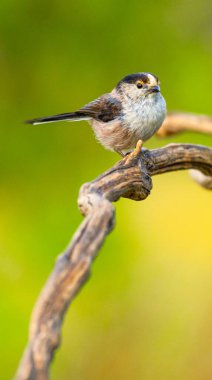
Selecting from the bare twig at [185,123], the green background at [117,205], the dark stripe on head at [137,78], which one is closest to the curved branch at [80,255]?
the bare twig at [185,123]

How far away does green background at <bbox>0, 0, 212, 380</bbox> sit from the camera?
4160 mm

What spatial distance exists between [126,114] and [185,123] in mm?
364

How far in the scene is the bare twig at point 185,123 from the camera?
3.67 m

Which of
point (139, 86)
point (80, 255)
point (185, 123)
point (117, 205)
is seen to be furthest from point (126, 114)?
point (80, 255)

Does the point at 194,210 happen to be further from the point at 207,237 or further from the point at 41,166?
the point at 41,166

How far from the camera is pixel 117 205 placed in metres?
4.48

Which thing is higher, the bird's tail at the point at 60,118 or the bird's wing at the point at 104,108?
the bird's wing at the point at 104,108

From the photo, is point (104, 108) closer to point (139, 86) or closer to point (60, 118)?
point (139, 86)

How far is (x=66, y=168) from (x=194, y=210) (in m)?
0.87

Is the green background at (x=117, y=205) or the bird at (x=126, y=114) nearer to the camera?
the bird at (x=126, y=114)

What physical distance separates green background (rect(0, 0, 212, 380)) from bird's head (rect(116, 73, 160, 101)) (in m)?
0.52

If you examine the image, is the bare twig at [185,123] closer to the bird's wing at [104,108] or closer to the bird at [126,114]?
the bird at [126,114]

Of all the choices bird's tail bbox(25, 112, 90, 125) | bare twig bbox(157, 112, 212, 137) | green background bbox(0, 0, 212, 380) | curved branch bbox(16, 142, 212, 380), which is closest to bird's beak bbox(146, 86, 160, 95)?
bare twig bbox(157, 112, 212, 137)

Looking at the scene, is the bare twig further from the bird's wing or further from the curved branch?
the curved branch
